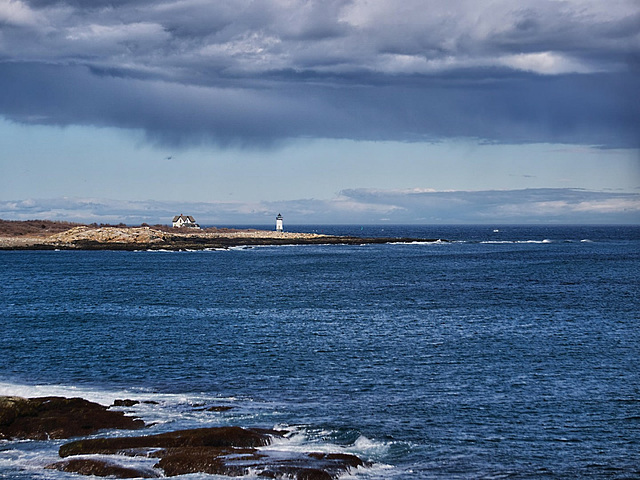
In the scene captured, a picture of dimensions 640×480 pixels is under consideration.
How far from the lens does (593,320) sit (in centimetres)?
5200

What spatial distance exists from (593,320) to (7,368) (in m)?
41.4

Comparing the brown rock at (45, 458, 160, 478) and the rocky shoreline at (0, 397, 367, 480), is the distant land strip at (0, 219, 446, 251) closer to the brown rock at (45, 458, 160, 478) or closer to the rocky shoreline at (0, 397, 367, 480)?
the rocky shoreline at (0, 397, 367, 480)

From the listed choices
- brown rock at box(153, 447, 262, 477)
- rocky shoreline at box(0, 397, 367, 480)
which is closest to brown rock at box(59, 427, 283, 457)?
rocky shoreline at box(0, 397, 367, 480)

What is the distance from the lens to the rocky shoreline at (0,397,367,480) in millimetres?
21281

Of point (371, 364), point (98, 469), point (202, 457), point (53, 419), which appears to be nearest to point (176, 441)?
point (202, 457)

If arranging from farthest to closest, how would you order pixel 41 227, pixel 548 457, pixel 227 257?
pixel 41 227
pixel 227 257
pixel 548 457

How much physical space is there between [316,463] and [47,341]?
28346 millimetres

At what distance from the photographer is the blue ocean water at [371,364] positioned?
2445cm

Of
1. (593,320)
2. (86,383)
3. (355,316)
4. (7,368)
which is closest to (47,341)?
(7,368)

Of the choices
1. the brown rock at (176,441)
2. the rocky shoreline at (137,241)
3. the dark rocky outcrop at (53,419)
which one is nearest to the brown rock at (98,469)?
the brown rock at (176,441)

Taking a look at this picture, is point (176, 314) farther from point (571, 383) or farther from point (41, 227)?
point (41, 227)

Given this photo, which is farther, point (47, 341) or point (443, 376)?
point (47, 341)

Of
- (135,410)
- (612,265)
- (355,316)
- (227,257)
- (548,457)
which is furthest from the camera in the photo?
(227,257)

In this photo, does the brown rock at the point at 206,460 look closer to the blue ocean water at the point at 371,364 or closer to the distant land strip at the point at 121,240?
the blue ocean water at the point at 371,364
